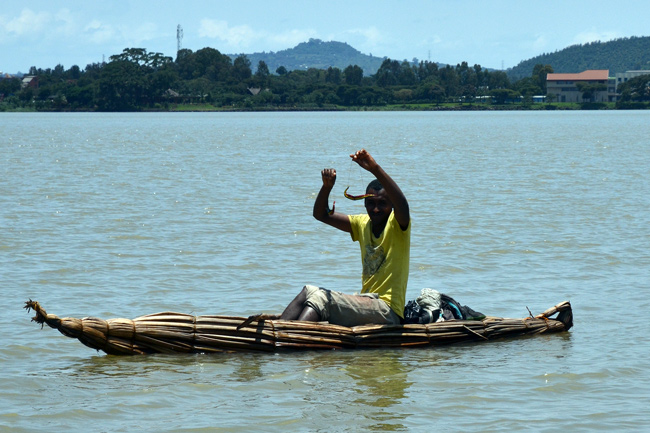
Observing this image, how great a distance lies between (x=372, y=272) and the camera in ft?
31.6

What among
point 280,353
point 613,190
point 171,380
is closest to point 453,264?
point 280,353

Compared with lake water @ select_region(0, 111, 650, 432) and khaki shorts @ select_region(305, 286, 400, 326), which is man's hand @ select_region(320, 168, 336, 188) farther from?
lake water @ select_region(0, 111, 650, 432)

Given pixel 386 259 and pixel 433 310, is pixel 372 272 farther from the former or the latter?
pixel 433 310

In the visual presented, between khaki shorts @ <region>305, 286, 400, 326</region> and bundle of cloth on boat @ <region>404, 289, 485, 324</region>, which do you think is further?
bundle of cloth on boat @ <region>404, 289, 485, 324</region>

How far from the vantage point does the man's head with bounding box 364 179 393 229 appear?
30.7 feet

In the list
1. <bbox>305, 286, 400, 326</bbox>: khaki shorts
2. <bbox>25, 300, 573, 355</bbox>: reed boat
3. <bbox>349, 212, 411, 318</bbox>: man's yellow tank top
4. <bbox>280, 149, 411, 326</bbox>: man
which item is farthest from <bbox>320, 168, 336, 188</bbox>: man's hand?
<bbox>25, 300, 573, 355</bbox>: reed boat

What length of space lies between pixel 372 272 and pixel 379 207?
2.37 ft

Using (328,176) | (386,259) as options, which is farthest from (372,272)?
(328,176)

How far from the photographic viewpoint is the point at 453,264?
52.3 feet

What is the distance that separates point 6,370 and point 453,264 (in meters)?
8.48

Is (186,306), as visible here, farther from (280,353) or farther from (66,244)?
(66,244)

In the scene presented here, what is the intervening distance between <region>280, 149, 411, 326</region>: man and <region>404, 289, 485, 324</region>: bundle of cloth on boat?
0.53m

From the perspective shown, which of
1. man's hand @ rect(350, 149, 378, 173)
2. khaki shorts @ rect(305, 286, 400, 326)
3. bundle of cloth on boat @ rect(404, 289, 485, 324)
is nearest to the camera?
man's hand @ rect(350, 149, 378, 173)

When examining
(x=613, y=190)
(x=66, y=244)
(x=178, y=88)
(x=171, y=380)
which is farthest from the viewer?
(x=178, y=88)
